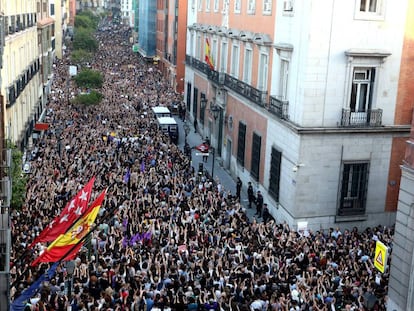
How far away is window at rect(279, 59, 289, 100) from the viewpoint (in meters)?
28.0

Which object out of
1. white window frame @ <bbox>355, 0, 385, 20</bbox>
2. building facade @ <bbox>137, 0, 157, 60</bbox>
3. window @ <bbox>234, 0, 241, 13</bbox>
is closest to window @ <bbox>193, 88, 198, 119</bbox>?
window @ <bbox>234, 0, 241, 13</bbox>

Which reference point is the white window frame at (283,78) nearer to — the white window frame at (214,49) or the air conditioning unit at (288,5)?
the air conditioning unit at (288,5)

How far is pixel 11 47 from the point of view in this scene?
32594 millimetres

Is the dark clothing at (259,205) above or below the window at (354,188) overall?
below

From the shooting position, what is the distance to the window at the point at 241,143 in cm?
3495

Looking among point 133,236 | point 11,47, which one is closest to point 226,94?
point 11,47

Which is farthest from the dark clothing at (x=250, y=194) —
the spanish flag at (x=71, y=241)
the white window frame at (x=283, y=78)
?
the spanish flag at (x=71, y=241)

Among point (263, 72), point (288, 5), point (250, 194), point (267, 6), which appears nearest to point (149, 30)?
point (267, 6)

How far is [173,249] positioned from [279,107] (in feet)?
32.6

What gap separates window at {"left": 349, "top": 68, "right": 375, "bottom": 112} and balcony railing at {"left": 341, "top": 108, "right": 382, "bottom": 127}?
0.25 meters

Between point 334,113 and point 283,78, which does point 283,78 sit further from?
point 334,113

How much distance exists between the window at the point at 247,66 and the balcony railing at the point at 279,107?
490 centimetres

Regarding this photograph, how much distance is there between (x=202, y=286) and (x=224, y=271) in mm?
1299

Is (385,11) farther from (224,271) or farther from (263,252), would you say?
(224,271)
